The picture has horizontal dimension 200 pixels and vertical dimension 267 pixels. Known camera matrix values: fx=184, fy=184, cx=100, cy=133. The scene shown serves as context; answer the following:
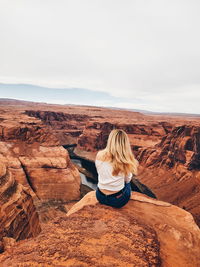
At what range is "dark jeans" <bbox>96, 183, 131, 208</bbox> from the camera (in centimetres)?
588

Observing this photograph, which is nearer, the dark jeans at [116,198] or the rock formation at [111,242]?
the rock formation at [111,242]

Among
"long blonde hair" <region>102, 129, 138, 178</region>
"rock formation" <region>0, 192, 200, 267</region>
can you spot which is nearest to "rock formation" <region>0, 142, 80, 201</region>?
"rock formation" <region>0, 192, 200, 267</region>

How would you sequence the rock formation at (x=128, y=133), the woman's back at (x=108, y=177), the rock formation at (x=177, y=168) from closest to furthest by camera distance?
the woman's back at (x=108, y=177) < the rock formation at (x=177, y=168) < the rock formation at (x=128, y=133)

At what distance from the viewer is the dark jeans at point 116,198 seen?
5879mm

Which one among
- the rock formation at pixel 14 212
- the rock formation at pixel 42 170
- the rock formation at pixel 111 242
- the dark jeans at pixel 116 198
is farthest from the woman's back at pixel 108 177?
the rock formation at pixel 42 170

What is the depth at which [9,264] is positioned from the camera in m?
3.66

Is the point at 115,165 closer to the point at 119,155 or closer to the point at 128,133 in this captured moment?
the point at 119,155

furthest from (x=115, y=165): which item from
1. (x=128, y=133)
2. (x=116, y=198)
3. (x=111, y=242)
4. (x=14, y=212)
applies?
(x=128, y=133)

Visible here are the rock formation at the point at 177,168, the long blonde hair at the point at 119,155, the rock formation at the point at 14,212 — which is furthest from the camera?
the rock formation at the point at 177,168

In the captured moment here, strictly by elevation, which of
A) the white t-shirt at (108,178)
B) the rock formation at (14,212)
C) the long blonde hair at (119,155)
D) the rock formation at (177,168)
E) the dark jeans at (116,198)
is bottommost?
the rock formation at (177,168)

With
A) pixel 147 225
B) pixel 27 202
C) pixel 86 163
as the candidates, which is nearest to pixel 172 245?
pixel 147 225

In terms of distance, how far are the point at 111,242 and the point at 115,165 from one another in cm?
197

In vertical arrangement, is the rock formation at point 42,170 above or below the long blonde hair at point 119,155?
below

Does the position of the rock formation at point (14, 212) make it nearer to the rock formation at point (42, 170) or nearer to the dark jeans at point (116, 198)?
the dark jeans at point (116, 198)
